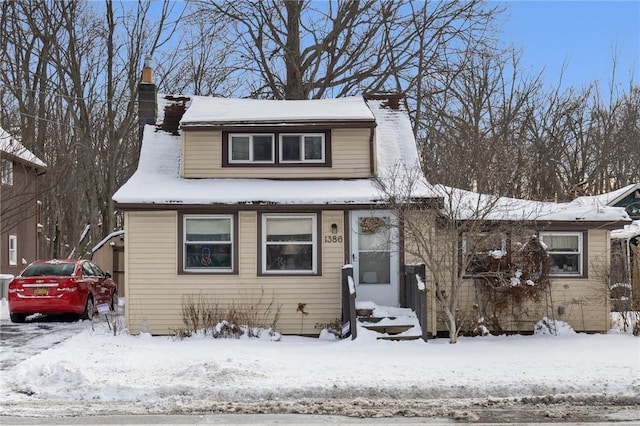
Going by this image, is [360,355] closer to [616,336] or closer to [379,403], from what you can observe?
[379,403]

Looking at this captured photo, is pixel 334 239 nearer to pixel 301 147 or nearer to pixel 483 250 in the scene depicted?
pixel 301 147

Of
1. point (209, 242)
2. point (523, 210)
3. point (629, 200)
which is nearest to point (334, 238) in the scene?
point (209, 242)

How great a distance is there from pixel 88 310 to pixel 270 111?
6.86 metres

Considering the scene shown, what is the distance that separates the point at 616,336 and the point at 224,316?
825 centimetres

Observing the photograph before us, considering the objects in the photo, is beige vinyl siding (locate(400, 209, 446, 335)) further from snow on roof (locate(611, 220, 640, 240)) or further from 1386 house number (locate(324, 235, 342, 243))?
snow on roof (locate(611, 220, 640, 240))

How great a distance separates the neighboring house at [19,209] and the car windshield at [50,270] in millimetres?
5977

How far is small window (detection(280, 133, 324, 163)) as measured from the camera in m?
17.3

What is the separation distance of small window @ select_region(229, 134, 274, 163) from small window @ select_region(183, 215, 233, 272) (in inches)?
76.8

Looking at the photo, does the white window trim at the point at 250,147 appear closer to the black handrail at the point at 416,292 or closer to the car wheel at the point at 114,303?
the black handrail at the point at 416,292

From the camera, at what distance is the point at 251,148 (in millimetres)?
17344

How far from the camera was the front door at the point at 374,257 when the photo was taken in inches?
630

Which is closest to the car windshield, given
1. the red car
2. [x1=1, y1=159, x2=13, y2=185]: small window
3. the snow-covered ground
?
the red car

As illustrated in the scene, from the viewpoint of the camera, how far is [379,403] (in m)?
9.50

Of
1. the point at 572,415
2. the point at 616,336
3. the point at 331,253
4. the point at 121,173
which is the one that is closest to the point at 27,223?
the point at 121,173
